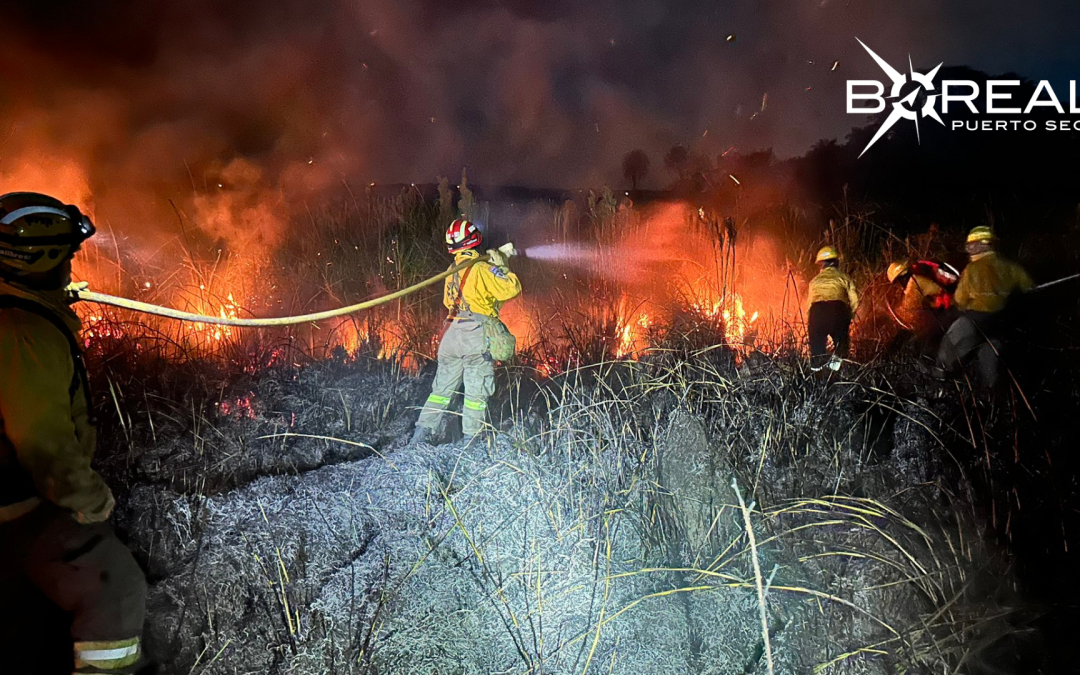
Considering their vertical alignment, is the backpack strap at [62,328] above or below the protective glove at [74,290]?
below

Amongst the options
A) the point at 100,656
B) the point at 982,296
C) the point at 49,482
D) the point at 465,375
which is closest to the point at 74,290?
the point at 49,482

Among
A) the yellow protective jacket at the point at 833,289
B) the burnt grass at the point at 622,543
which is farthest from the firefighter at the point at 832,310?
the burnt grass at the point at 622,543

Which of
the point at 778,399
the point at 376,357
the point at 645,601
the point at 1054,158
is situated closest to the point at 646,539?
the point at 645,601

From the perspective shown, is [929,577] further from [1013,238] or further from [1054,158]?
[1054,158]

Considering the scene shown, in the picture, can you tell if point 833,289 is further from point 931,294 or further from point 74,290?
point 74,290

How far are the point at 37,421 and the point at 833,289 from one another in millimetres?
6956

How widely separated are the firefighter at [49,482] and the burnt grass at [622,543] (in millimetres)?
469

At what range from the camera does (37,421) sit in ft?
5.67

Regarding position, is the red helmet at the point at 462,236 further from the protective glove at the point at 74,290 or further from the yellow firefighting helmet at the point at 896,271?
the yellow firefighting helmet at the point at 896,271

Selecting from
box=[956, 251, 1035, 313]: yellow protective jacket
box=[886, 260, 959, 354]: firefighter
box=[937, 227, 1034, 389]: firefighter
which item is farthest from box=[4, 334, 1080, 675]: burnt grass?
box=[886, 260, 959, 354]: firefighter

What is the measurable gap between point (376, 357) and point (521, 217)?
8438 mm

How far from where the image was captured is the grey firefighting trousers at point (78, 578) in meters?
1.76

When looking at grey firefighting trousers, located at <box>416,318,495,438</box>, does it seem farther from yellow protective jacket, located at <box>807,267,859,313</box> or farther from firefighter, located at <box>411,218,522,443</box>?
yellow protective jacket, located at <box>807,267,859,313</box>

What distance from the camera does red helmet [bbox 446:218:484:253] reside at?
477cm
